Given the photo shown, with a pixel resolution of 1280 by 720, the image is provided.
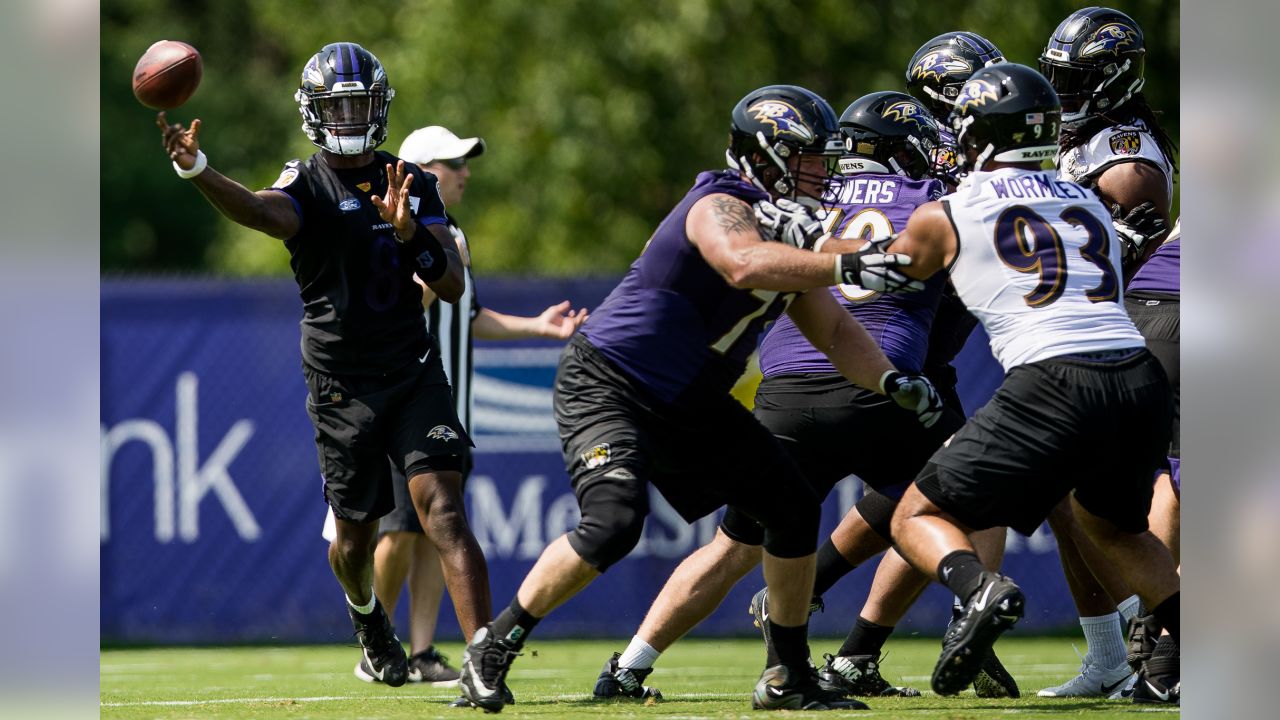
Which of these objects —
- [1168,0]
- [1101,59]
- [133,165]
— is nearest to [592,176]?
[1168,0]

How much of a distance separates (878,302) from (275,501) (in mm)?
6218

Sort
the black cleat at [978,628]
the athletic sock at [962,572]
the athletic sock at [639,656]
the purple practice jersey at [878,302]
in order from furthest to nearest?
the purple practice jersey at [878,302]
the athletic sock at [639,656]
the athletic sock at [962,572]
the black cleat at [978,628]

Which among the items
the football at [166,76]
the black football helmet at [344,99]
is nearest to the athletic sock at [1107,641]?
the black football helmet at [344,99]

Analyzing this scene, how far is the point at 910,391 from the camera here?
582cm

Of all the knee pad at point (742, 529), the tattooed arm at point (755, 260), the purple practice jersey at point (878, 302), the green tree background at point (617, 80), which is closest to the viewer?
the tattooed arm at point (755, 260)

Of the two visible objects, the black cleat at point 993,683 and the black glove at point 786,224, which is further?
the black cleat at point 993,683

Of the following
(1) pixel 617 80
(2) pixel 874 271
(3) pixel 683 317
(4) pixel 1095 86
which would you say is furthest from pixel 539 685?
(1) pixel 617 80

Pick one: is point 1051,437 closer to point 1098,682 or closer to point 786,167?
point 786,167

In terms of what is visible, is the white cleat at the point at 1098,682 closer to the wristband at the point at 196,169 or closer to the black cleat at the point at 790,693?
the black cleat at the point at 790,693

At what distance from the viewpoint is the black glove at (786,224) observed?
18.5 ft

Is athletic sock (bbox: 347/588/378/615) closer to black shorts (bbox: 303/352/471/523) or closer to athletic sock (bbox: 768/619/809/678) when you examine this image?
black shorts (bbox: 303/352/471/523)

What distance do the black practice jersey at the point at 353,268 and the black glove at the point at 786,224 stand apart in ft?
5.42

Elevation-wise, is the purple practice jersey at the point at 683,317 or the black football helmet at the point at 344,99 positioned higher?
the black football helmet at the point at 344,99
